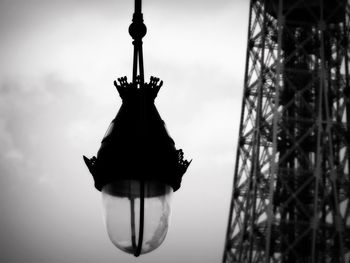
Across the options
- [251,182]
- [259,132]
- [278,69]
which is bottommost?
[251,182]

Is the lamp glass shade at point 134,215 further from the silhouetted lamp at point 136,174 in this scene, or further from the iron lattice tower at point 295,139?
the iron lattice tower at point 295,139

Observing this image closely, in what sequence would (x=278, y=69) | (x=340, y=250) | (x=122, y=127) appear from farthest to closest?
(x=278, y=69)
(x=340, y=250)
(x=122, y=127)

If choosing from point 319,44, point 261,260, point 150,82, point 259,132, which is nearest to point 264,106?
point 259,132

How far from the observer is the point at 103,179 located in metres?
3.17

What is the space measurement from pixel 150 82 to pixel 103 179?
45 centimetres

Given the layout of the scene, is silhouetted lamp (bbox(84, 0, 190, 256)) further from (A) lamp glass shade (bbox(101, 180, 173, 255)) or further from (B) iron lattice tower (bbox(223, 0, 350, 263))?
(B) iron lattice tower (bbox(223, 0, 350, 263))

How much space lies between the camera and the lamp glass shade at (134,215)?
3.07 m

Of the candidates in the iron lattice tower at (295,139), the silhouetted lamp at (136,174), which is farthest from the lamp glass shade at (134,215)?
the iron lattice tower at (295,139)

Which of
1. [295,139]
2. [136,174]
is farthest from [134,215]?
[295,139]

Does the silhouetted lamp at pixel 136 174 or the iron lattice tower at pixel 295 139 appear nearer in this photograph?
the silhouetted lamp at pixel 136 174

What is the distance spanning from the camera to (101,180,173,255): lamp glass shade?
3068 mm

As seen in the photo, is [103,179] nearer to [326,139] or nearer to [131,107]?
[131,107]

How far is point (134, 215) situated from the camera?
307cm

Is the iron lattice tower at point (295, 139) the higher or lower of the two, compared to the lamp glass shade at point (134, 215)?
higher
